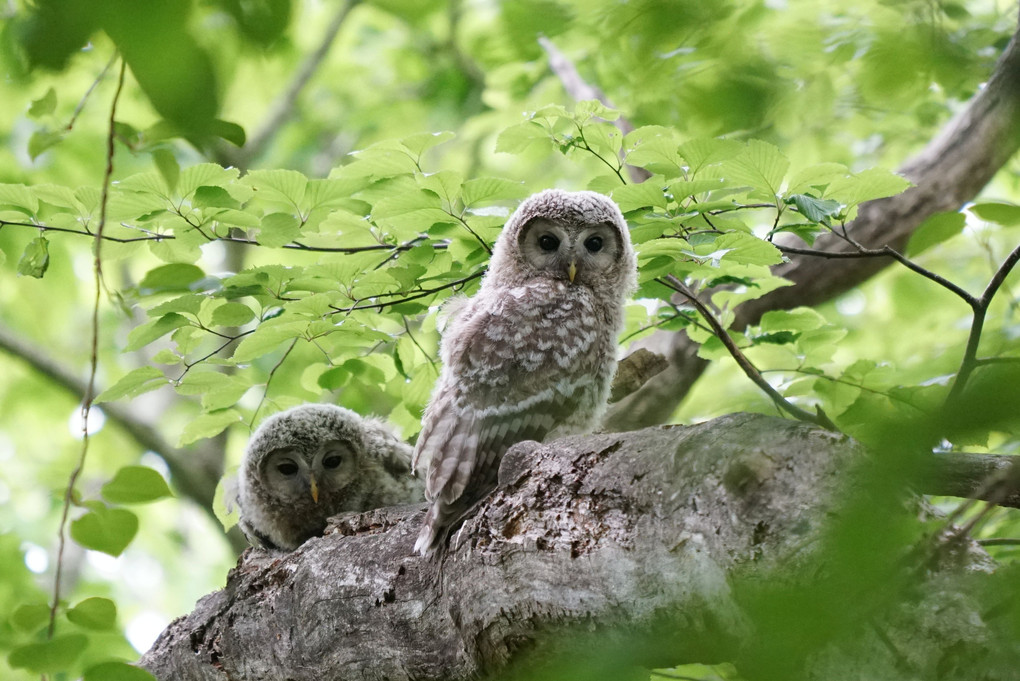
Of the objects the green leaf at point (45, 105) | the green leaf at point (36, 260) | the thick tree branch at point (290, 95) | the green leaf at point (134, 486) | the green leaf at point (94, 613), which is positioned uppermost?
the thick tree branch at point (290, 95)

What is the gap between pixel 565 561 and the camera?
5.63 ft

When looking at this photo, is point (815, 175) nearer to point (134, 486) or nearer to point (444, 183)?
point (444, 183)

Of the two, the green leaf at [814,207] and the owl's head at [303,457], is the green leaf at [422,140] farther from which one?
the owl's head at [303,457]

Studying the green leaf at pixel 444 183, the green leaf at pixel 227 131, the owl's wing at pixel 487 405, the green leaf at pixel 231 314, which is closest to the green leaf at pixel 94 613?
the owl's wing at pixel 487 405

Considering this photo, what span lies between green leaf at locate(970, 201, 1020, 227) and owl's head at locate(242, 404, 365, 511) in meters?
2.47

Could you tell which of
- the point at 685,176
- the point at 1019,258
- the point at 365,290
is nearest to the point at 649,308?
the point at 685,176

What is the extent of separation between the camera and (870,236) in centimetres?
398

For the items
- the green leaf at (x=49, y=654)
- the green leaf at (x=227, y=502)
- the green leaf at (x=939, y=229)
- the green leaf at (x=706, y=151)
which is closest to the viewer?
the green leaf at (x=49, y=654)

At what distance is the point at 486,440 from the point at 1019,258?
1413 millimetres

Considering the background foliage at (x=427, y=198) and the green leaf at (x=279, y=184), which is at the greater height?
the green leaf at (x=279, y=184)

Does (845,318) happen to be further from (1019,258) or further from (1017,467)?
(1017,467)

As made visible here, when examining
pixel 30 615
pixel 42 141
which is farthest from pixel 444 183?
pixel 30 615

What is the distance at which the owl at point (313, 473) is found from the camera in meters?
3.34

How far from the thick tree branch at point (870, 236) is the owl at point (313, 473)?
1.09 meters
